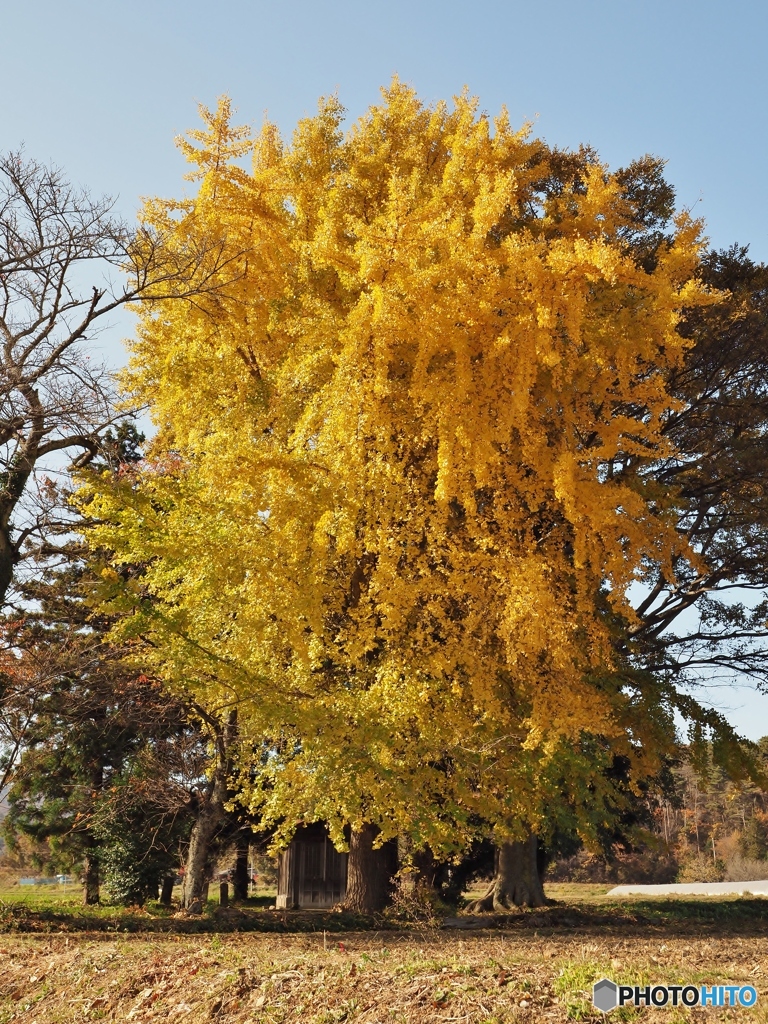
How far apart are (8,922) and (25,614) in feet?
23.2

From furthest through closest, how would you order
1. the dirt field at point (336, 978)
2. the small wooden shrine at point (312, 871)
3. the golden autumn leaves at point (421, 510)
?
the small wooden shrine at point (312, 871) < the golden autumn leaves at point (421, 510) < the dirt field at point (336, 978)

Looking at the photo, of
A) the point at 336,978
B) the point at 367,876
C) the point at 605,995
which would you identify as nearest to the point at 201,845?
the point at 367,876

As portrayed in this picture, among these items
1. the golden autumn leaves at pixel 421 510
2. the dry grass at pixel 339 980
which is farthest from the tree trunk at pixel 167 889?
the dry grass at pixel 339 980

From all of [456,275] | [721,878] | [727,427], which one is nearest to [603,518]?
[456,275]

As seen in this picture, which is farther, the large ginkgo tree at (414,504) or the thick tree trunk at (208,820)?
the thick tree trunk at (208,820)

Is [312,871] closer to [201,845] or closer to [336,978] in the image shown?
[201,845]

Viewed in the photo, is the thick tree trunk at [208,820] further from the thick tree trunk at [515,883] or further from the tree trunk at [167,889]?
the thick tree trunk at [515,883]

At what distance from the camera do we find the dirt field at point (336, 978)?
5172 millimetres

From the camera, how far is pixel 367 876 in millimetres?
13555

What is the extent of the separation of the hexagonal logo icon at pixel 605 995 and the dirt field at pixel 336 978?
60 mm

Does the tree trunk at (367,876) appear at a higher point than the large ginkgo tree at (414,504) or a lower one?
lower

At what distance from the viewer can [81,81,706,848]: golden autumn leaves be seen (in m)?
9.98

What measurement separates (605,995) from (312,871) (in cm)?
1645

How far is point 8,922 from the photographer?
10109mm
